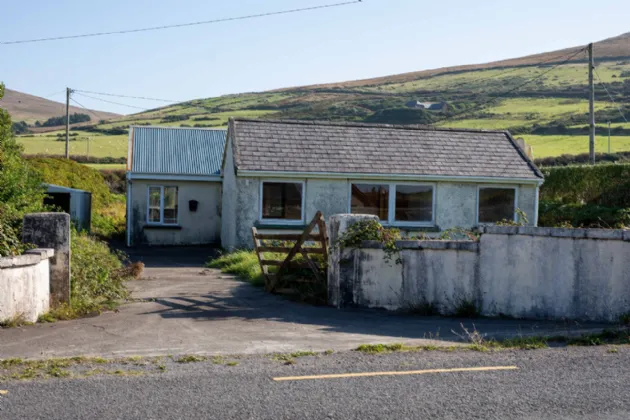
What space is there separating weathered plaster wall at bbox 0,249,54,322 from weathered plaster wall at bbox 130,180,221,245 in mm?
16195

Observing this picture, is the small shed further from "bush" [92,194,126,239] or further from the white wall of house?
the white wall of house

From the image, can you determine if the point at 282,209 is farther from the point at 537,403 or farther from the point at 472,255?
the point at 537,403

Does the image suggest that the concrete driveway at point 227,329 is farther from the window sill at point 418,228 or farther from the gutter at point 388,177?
the window sill at point 418,228

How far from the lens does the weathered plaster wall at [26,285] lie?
10.2m

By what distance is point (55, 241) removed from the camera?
38.7 feet

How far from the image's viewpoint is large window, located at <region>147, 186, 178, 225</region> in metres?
27.9

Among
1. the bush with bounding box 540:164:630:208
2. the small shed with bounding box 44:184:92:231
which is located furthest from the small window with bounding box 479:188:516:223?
the small shed with bounding box 44:184:92:231

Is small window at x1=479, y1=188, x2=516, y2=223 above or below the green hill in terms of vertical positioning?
below

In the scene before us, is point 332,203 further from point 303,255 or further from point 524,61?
point 524,61

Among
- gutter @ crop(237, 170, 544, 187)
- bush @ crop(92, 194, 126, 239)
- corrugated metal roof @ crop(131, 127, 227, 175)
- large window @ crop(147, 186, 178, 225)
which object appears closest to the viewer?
gutter @ crop(237, 170, 544, 187)

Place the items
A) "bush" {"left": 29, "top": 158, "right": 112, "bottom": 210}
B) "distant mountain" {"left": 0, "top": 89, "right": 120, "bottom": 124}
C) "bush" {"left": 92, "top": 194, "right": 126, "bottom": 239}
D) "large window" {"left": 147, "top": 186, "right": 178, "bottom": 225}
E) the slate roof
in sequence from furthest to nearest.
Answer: "distant mountain" {"left": 0, "top": 89, "right": 120, "bottom": 124} < "bush" {"left": 29, "top": 158, "right": 112, "bottom": 210} < "bush" {"left": 92, "top": 194, "right": 126, "bottom": 239} < "large window" {"left": 147, "top": 186, "right": 178, "bottom": 225} < the slate roof

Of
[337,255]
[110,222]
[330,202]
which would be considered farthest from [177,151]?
[337,255]

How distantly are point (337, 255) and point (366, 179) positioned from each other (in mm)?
9573

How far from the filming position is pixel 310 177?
22.2 m
